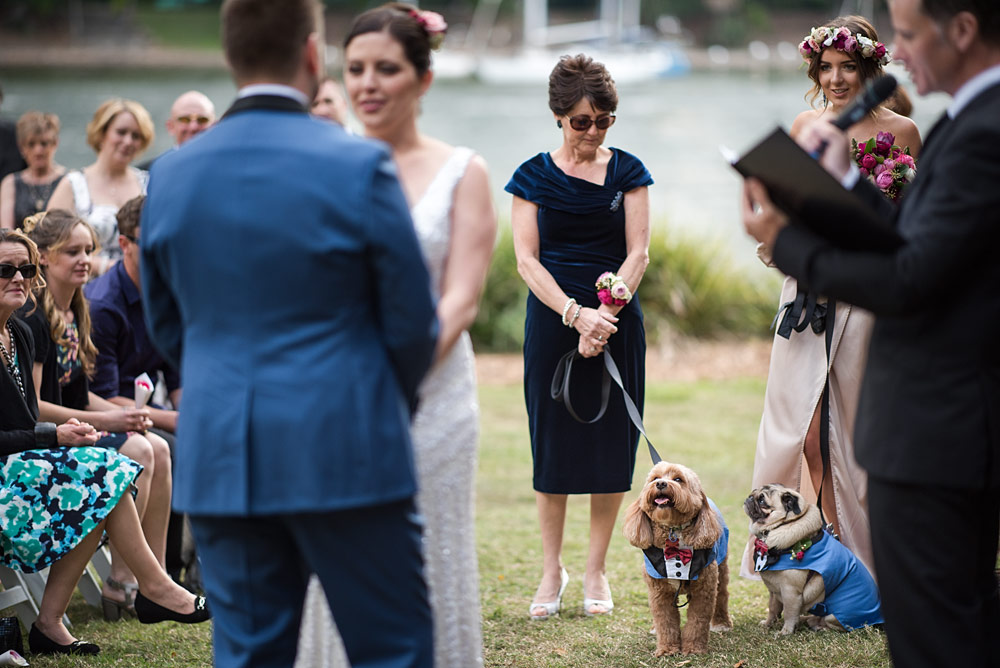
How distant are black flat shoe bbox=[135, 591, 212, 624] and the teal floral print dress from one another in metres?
0.43

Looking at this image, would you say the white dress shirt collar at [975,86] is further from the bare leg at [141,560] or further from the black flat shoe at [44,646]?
the black flat shoe at [44,646]

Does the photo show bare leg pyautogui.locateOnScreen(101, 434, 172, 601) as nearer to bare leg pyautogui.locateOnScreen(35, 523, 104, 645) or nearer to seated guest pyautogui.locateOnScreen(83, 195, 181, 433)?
seated guest pyautogui.locateOnScreen(83, 195, 181, 433)

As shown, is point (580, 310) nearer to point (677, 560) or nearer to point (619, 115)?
point (677, 560)

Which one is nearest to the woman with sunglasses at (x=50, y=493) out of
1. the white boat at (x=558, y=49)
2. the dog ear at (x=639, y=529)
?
the dog ear at (x=639, y=529)

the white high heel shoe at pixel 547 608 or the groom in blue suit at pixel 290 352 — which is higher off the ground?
the groom in blue suit at pixel 290 352

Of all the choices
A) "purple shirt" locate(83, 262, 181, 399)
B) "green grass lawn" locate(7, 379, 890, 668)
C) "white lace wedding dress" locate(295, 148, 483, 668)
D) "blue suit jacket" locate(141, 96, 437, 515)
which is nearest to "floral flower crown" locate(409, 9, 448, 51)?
"white lace wedding dress" locate(295, 148, 483, 668)

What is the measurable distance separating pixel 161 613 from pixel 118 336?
141cm

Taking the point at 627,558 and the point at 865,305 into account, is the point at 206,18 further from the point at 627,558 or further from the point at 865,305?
the point at 865,305

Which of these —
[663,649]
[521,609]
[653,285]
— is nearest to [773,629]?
[663,649]

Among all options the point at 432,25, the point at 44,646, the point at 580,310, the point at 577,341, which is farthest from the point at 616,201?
the point at 44,646

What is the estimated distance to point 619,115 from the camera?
33406 mm

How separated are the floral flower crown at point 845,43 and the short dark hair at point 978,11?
2.12 m

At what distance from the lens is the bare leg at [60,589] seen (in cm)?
437

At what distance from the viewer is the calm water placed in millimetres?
23281
